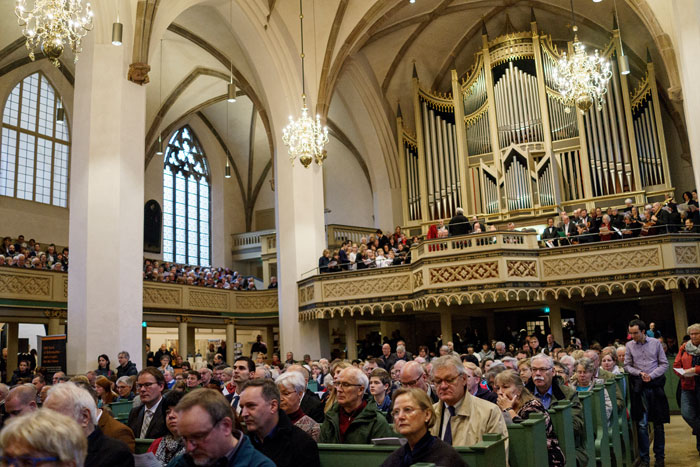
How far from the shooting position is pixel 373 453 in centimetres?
354

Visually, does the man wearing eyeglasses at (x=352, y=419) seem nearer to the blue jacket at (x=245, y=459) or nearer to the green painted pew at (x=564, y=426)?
the green painted pew at (x=564, y=426)

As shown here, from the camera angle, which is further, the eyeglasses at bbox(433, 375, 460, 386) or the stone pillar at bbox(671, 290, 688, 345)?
the stone pillar at bbox(671, 290, 688, 345)

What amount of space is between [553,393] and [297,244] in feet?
42.9

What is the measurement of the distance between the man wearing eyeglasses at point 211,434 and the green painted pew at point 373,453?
910 mm

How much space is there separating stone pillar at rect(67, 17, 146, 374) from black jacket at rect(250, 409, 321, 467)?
1013 cm

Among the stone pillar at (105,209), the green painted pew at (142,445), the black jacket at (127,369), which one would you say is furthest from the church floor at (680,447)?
the stone pillar at (105,209)

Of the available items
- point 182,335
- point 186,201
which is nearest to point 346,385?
point 182,335

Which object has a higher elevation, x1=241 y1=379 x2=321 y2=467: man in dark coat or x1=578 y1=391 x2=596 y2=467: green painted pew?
x1=241 y1=379 x2=321 y2=467: man in dark coat

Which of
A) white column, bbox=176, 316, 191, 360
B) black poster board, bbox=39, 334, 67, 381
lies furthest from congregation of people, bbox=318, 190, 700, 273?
black poster board, bbox=39, 334, 67, 381

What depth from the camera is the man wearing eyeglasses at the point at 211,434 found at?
263 centimetres

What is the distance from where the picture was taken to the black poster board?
12.6 metres

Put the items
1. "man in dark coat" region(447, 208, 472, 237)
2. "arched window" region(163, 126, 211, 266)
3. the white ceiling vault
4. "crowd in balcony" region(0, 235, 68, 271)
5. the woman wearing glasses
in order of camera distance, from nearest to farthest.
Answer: the woman wearing glasses, "man in dark coat" region(447, 208, 472, 237), "crowd in balcony" region(0, 235, 68, 271), the white ceiling vault, "arched window" region(163, 126, 211, 266)

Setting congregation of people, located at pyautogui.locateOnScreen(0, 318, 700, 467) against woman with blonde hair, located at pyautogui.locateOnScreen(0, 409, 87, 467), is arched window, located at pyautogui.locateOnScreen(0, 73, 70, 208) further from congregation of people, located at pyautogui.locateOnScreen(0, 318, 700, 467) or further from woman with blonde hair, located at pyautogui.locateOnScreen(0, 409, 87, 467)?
woman with blonde hair, located at pyautogui.locateOnScreen(0, 409, 87, 467)

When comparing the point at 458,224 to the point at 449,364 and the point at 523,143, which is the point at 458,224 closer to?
the point at 523,143
